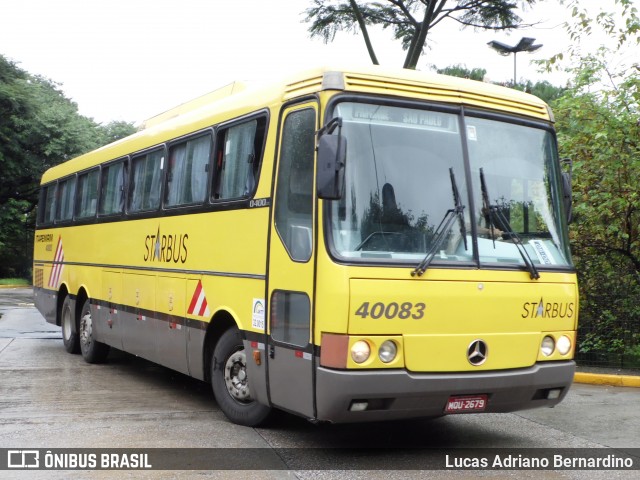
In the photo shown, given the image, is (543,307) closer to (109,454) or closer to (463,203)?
(463,203)

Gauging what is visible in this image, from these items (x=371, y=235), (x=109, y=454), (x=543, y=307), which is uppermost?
(x=371, y=235)

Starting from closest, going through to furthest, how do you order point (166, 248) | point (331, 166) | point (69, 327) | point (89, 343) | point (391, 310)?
point (331, 166) → point (391, 310) → point (166, 248) → point (89, 343) → point (69, 327)

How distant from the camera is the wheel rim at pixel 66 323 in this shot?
45.8ft

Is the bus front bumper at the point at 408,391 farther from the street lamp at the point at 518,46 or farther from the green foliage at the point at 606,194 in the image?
the street lamp at the point at 518,46

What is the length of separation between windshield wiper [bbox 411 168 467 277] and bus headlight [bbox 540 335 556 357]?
1.10 meters

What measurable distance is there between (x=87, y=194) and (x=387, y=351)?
846 centimetres

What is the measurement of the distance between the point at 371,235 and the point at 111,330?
20.7 ft

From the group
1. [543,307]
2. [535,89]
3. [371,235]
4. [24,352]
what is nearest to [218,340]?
[371,235]

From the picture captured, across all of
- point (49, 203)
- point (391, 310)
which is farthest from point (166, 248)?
point (49, 203)

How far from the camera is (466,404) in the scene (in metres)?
6.73

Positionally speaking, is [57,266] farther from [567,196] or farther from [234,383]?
[567,196]

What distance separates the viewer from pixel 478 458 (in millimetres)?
7086

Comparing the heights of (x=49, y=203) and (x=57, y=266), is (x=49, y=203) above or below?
above

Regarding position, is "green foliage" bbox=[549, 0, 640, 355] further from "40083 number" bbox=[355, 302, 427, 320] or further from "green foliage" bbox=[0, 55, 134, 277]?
"green foliage" bbox=[0, 55, 134, 277]
